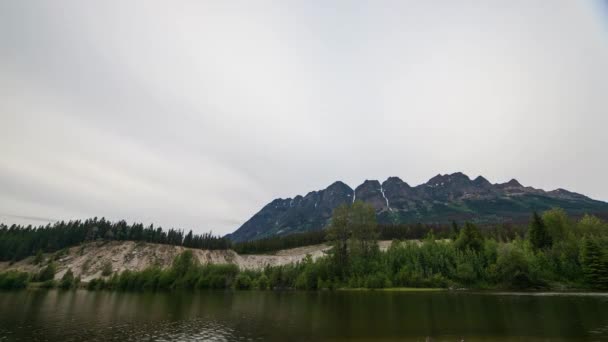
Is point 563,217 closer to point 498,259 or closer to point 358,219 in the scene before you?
point 498,259

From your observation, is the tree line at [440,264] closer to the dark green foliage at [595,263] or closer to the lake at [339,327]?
the dark green foliage at [595,263]

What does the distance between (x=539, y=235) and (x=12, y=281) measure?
240860 millimetres

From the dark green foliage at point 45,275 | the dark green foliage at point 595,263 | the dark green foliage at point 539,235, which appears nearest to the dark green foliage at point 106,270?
the dark green foliage at point 45,275

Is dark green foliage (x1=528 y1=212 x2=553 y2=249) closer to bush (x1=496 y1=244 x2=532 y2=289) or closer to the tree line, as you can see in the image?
the tree line

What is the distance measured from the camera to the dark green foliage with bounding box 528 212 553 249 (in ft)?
383

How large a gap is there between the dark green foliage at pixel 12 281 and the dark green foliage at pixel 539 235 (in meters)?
236

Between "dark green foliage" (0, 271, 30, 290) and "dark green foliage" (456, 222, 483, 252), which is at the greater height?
"dark green foliage" (456, 222, 483, 252)

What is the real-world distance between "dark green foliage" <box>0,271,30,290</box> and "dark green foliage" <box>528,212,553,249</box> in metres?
236

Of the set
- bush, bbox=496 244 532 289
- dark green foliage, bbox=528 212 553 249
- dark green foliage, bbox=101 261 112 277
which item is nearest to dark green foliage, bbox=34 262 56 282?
dark green foliage, bbox=101 261 112 277

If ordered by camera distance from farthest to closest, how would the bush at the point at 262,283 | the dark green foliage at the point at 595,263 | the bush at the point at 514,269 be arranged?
the bush at the point at 262,283 → the bush at the point at 514,269 → the dark green foliage at the point at 595,263

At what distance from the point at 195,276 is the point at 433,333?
157 m

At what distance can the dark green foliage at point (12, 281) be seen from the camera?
146000 mm

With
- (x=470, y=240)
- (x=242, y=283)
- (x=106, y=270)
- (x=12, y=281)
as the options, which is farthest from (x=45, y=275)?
(x=470, y=240)

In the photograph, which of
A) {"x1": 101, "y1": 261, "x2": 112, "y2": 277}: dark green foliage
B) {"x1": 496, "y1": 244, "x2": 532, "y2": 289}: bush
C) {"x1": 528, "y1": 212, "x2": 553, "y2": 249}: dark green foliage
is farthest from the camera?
{"x1": 101, "y1": 261, "x2": 112, "y2": 277}: dark green foliage
